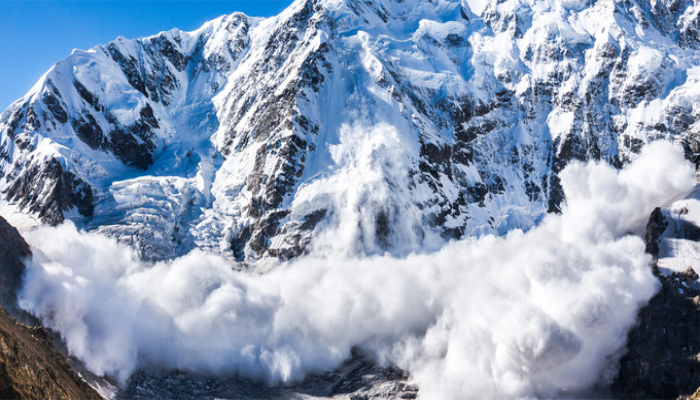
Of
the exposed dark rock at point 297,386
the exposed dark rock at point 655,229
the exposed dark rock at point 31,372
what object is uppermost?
the exposed dark rock at point 655,229

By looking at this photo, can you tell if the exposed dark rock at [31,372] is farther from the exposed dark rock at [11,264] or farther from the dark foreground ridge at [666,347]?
the dark foreground ridge at [666,347]

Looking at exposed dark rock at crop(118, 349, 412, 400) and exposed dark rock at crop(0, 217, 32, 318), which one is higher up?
exposed dark rock at crop(0, 217, 32, 318)

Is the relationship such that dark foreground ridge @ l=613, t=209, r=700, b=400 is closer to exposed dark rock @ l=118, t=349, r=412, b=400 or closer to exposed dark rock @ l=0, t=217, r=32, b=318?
exposed dark rock @ l=118, t=349, r=412, b=400

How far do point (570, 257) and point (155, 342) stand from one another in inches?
5043

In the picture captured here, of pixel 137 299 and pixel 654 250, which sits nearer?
pixel 137 299

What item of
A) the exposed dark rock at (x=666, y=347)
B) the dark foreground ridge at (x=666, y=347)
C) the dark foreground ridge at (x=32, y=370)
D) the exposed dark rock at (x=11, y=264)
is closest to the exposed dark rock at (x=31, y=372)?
the dark foreground ridge at (x=32, y=370)

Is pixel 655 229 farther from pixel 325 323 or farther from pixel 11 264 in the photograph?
pixel 11 264

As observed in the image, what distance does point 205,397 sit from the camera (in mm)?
161250

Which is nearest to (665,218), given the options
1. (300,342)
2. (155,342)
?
(300,342)

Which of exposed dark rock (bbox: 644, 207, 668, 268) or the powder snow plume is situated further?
exposed dark rock (bbox: 644, 207, 668, 268)

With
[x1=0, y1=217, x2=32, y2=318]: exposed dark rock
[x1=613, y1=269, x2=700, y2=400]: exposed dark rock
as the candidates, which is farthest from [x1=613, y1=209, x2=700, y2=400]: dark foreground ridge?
[x1=0, y1=217, x2=32, y2=318]: exposed dark rock

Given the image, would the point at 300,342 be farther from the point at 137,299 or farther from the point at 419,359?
the point at 137,299

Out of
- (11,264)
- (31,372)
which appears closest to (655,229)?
(11,264)

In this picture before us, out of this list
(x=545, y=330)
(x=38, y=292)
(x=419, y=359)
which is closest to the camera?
(x=38, y=292)
